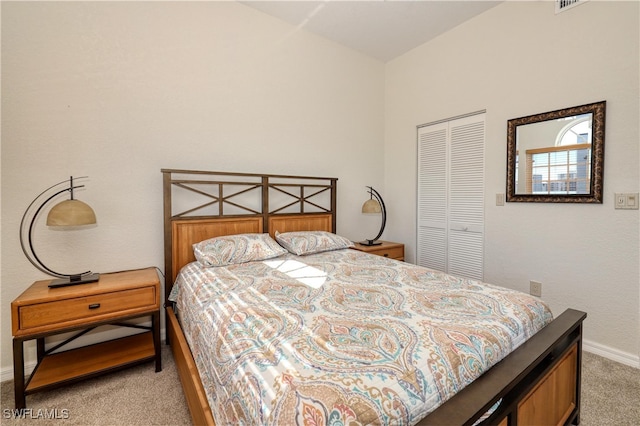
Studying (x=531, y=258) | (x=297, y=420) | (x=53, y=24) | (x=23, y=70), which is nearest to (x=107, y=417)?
(x=297, y=420)

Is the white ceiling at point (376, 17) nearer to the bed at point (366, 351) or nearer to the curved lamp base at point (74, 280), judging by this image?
the bed at point (366, 351)

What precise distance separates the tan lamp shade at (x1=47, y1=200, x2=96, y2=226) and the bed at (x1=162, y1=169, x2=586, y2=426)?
0.73m

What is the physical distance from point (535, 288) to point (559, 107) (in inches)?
62.3

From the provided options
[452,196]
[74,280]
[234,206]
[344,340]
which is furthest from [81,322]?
[452,196]

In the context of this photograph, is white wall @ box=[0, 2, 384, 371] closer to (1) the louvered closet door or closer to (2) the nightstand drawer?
(2) the nightstand drawer

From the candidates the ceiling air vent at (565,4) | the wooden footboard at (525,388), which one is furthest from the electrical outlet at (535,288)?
the ceiling air vent at (565,4)

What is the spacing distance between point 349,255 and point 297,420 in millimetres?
1868

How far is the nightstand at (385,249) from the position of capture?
10.5 ft

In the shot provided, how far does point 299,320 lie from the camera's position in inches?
49.9

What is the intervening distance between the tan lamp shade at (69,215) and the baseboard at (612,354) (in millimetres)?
3780

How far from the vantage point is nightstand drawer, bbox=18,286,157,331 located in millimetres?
1668

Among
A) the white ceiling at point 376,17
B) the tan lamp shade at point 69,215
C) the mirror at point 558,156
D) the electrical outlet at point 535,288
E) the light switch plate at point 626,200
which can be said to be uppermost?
the white ceiling at point 376,17

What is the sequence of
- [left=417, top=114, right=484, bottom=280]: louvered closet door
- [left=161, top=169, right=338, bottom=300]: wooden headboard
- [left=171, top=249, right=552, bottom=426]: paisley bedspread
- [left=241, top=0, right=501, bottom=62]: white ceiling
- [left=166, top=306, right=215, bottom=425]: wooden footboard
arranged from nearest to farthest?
[left=171, top=249, right=552, bottom=426]: paisley bedspread
[left=166, top=306, right=215, bottom=425]: wooden footboard
[left=161, top=169, right=338, bottom=300]: wooden headboard
[left=241, top=0, right=501, bottom=62]: white ceiling
[left=417, top=114, right=484, bottom=280]: louvered closet door

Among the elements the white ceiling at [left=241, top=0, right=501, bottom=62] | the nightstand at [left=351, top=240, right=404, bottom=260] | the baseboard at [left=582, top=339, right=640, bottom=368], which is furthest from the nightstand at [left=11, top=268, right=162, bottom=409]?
the baseboard at [left=582, top=339, right=640, bottom=368]
